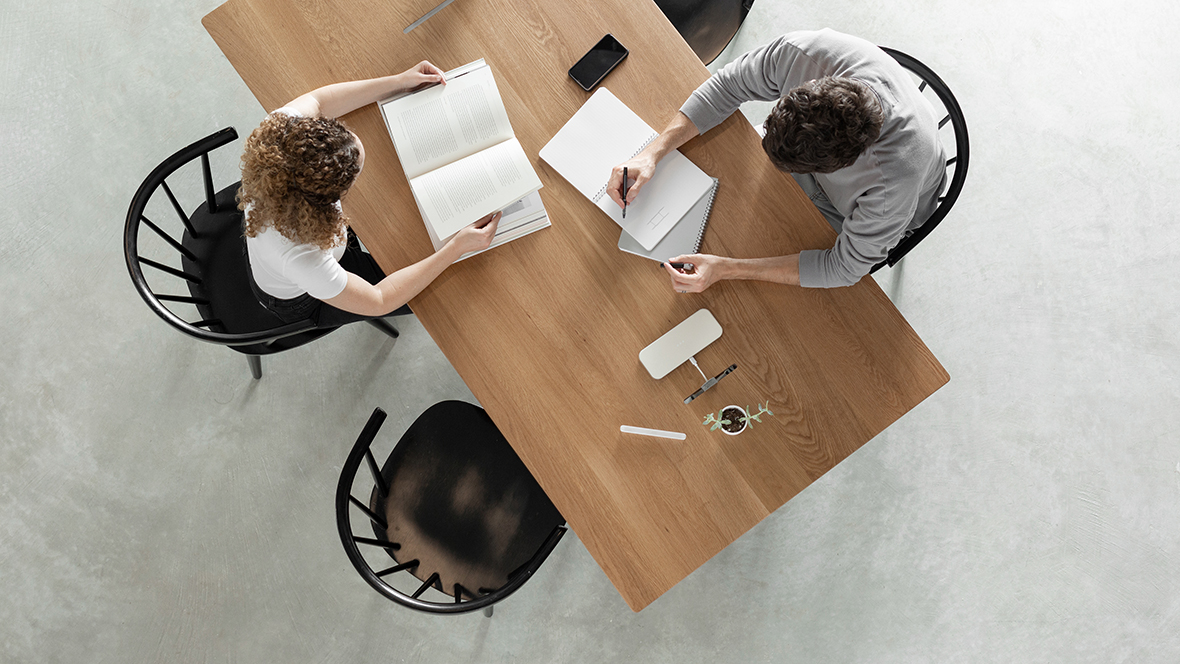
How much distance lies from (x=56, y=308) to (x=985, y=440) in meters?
3.58

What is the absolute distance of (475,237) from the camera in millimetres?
1553

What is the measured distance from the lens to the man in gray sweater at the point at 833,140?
131 centimetres

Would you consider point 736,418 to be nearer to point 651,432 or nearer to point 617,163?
point 651,432

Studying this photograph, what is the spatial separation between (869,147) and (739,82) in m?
0.34

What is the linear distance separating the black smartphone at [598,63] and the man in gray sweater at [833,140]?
0.75 feet

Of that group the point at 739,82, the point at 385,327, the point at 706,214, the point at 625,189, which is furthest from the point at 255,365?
the point at 739,82

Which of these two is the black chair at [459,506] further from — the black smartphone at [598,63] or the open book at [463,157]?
the black smartphone at [598,63]

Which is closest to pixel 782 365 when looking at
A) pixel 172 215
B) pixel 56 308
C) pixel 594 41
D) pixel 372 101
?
pixel 594 41

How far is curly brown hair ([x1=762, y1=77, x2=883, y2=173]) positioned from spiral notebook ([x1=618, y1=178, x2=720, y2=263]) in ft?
0.90

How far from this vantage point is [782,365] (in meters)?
1.58

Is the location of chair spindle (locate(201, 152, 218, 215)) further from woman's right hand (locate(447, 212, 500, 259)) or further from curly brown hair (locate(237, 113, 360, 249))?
woman's right hand (locate(447, 212, 500, 259))

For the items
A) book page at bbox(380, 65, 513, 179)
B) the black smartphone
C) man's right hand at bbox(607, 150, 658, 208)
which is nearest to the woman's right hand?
book page at bbox(380, 65, 513, 179)

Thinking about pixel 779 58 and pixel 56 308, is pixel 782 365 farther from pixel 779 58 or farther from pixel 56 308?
pixel 56 308

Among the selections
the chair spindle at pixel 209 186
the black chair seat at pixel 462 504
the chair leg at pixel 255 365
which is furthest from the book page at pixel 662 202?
the chair leg at pixel 255 365
